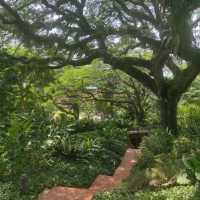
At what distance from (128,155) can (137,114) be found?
6.99 metres

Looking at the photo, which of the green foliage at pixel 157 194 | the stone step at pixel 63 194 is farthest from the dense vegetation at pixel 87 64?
the stone step at pixel 63 194

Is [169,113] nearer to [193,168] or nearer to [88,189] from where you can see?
[88,189]

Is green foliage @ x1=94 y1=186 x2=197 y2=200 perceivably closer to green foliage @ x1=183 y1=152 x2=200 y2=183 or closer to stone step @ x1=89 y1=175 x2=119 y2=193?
green foliage @ x1=183 y1=152 x2=200 y2=183

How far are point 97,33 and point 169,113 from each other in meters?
3.56

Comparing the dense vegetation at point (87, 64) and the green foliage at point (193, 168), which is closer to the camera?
the green foliage at point (193, 168)

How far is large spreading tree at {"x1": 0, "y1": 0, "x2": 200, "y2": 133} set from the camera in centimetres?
1042

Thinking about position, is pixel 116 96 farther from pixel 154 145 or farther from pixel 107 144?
pixel 154 145

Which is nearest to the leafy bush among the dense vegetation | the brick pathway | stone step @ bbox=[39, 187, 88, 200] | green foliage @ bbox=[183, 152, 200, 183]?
the dense vegetation

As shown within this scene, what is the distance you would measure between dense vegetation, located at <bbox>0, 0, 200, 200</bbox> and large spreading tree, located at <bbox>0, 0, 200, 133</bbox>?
1.1 inches

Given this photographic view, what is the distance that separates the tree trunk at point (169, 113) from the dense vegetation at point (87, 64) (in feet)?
0.09

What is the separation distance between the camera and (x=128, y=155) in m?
10.9

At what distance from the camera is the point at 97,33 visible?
1017 centimetres

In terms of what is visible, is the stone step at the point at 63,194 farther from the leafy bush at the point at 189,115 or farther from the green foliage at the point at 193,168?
the leafy bush at the point at 189,115

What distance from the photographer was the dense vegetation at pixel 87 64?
24.5 feet
